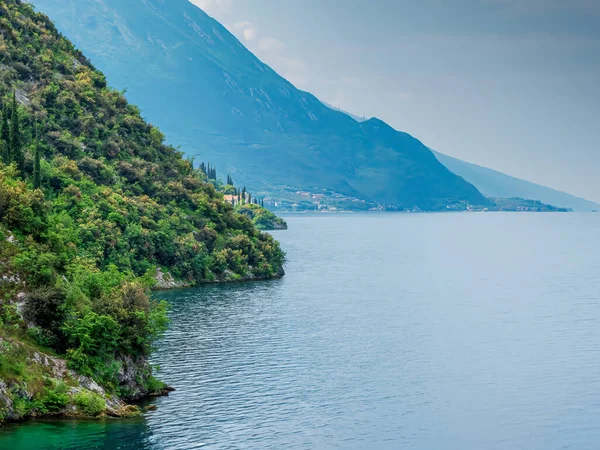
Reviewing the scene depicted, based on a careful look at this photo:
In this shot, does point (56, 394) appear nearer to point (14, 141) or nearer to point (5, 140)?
point (14, 141)

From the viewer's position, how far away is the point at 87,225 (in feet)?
370

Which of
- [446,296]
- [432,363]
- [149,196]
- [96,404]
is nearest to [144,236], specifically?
[149,196]

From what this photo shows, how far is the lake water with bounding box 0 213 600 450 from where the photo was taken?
2124 inches

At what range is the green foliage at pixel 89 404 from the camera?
52719mm

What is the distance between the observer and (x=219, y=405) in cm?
5984

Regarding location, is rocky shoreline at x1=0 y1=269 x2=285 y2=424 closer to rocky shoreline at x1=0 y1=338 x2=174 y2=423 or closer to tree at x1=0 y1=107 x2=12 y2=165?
rocky shoreline at x1=0 y1=338 x2=174 y2=423

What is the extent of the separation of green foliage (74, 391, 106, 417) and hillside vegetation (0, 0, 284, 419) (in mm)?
2032

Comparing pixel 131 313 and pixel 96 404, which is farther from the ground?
pixel 131 313

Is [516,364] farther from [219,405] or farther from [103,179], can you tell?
[103,179]

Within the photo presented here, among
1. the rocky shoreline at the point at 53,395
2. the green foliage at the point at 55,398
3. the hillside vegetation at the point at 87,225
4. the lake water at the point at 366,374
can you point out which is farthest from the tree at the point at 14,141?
the green foliage at the point at 55,398

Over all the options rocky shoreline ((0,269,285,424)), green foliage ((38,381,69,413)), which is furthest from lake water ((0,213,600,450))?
green foliage ((38,381,69,413))

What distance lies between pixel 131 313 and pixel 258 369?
16464 millimetres

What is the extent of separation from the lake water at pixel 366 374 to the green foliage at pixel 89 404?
125 cm

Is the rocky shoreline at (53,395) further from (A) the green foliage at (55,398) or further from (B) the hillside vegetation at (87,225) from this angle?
(B) the hillside vegetation at (87,225)
